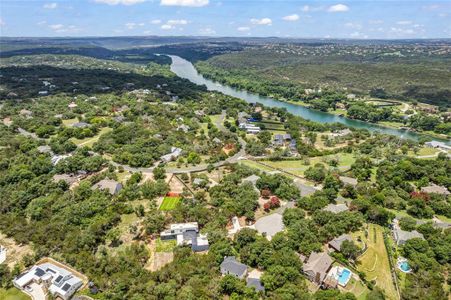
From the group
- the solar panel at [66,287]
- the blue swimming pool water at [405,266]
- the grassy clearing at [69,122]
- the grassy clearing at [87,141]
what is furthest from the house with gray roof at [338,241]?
the grassy clearing at [69,122]

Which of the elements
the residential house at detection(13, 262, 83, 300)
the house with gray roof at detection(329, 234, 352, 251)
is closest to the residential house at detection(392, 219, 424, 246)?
the house with gray roof at detection(329, 234, 352, 251)

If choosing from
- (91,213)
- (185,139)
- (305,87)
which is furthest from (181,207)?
(305,87)

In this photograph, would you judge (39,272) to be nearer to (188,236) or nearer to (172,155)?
(188,236)

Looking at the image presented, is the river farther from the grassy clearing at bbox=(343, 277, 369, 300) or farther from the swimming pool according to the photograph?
the grassy clearing at bbox=(343, 277, 369, 300)

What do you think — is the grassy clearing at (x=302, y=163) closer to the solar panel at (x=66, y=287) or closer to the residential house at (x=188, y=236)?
the residential house at (x=188, y=236)

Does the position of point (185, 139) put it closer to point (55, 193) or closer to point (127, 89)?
point (55, 193)

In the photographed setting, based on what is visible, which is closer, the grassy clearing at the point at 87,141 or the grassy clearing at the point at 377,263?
the grassy clearing at the point at 377,263
